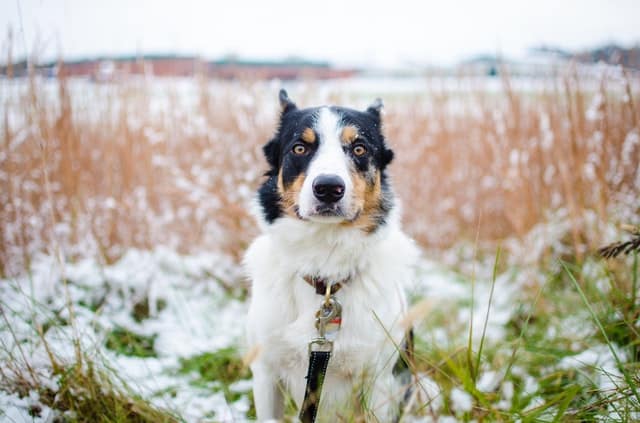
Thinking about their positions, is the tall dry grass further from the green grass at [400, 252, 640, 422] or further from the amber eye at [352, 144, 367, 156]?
the amber eye at [352, 144, 367, 156]

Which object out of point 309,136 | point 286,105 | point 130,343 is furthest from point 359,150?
point 130,343

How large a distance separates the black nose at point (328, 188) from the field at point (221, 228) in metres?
0.80

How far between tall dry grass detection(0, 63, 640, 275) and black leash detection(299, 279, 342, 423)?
7.95 feet

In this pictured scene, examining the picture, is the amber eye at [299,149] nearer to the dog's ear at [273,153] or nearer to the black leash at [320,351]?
the dog's ear at [273,153]

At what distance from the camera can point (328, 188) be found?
6.44 feet

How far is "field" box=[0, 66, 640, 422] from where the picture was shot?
7.78ft

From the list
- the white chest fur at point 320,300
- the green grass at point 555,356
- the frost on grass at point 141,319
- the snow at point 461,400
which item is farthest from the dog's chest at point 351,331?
the frost on grass at point 141,319

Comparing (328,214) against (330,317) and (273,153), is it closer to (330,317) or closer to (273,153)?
(330,317)

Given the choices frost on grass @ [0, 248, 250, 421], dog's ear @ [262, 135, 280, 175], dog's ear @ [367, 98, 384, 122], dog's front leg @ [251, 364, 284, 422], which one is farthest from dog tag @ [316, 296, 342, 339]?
dog's ear @ [367, 98, 384, 122]

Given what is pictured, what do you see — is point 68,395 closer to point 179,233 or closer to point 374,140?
point 374,140

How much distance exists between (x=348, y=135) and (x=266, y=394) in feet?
4.67

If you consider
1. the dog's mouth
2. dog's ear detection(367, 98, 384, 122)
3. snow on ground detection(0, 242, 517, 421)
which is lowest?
snow on ground detection(0, 242, 517, 421)

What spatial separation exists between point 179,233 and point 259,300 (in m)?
2.83

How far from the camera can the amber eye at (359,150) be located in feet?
7.61
